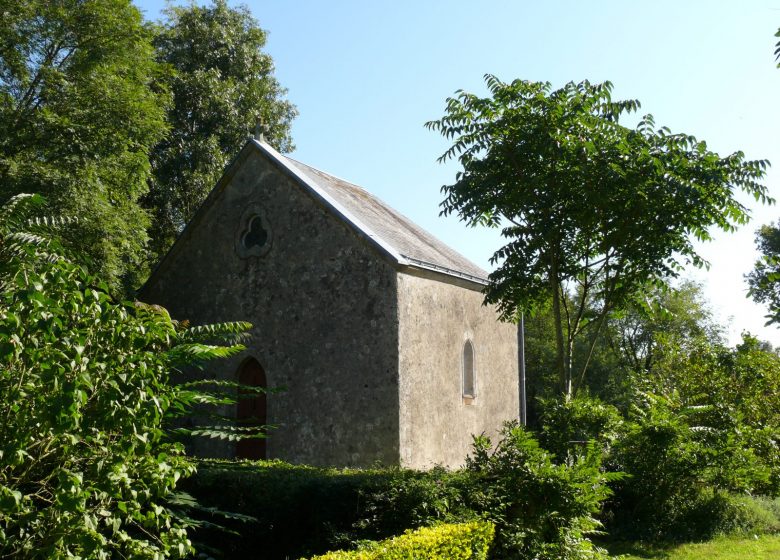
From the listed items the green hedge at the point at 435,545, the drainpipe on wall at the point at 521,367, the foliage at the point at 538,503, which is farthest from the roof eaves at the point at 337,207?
the green hedge at the point at 435,545

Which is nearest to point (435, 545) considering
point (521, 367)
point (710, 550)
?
point (710, 550)

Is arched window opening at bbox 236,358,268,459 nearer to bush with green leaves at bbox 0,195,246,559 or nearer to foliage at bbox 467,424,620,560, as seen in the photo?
foliage at bbox 467,424,620,560

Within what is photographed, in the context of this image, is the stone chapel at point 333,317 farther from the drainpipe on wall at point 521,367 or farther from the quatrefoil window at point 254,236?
the drainpipe on wall at point 521,367

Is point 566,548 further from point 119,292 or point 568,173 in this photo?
point 119,292

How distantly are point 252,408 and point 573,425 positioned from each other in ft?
29.3

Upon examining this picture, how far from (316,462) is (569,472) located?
835 cm

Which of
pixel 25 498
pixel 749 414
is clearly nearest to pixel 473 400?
pixel 749 414

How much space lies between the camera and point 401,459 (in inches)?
627

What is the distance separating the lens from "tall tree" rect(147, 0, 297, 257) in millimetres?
32656

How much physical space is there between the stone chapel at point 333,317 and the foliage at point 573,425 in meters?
3.86

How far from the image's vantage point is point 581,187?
1345 centimetres

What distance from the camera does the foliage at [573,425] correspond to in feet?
42.8

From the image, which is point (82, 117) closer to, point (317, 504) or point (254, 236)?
point (254, 236)

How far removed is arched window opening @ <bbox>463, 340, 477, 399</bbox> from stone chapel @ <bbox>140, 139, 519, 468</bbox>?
3cm
